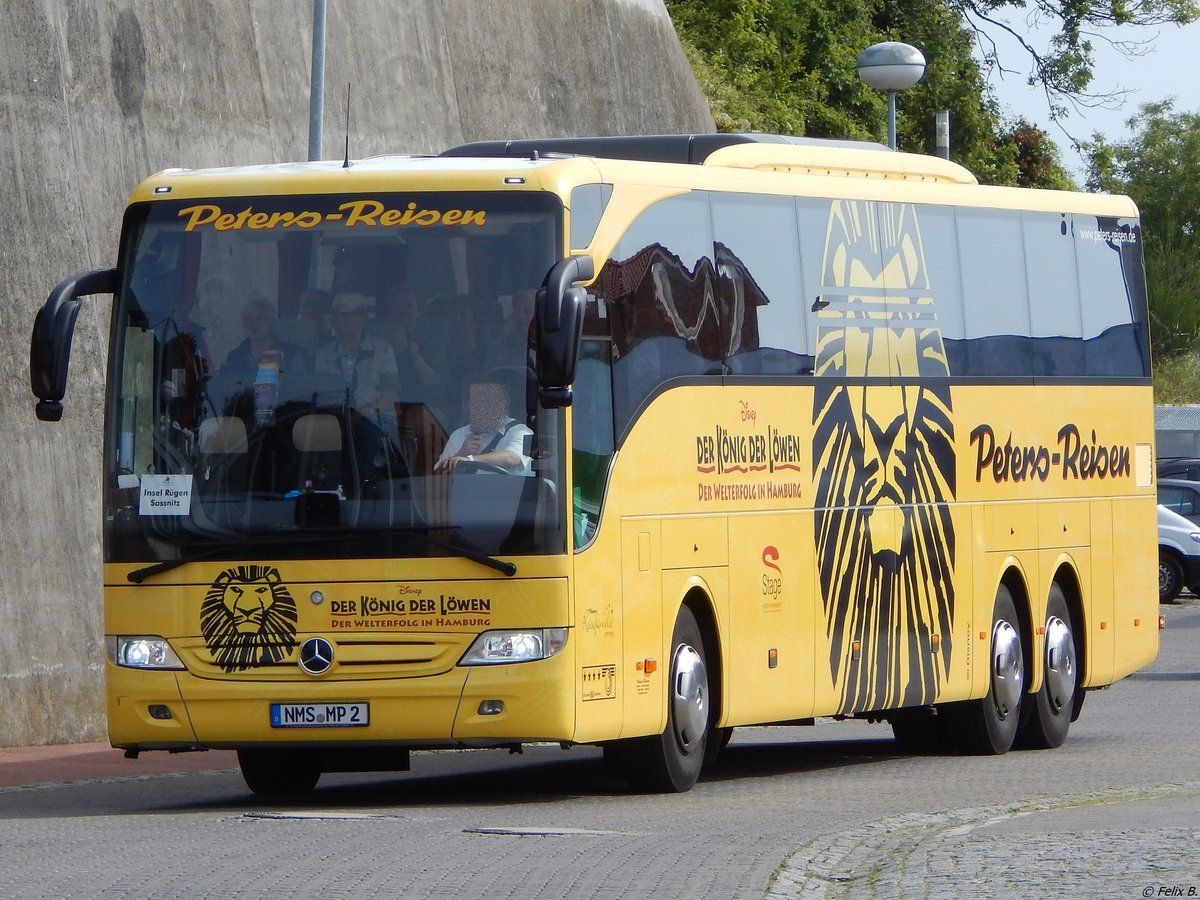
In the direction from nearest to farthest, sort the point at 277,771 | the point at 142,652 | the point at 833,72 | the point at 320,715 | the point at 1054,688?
the point at 320,715 → the point at 142,652 → the point at 277,771 → the point at 1054,688 → the point at 833,72

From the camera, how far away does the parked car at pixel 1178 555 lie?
35125 mm

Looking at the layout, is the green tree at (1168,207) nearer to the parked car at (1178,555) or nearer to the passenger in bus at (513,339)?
the parked car at (1178,555)

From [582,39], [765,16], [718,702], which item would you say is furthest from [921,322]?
[765,16]

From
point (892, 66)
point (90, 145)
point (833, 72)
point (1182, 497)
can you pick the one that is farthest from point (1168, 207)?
point (90, 145)

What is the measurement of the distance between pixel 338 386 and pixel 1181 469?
32.8 m

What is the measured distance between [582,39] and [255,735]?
64.3 feet

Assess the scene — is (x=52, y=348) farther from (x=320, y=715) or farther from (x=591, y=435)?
(x=591, y=435)

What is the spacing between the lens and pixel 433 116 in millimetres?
26203

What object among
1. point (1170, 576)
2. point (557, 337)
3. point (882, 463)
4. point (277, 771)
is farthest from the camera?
point (1170, 576)

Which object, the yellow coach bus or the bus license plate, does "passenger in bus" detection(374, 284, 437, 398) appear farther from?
the bus license plate

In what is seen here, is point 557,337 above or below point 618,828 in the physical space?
above

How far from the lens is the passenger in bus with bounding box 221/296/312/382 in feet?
39.9

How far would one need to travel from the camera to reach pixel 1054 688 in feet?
57.1

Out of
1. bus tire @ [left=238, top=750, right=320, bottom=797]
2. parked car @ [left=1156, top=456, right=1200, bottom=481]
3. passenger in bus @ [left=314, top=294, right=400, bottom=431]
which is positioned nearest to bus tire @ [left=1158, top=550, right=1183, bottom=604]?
parked car @ [left=1156, top=456, right=1200, bottom=481]
